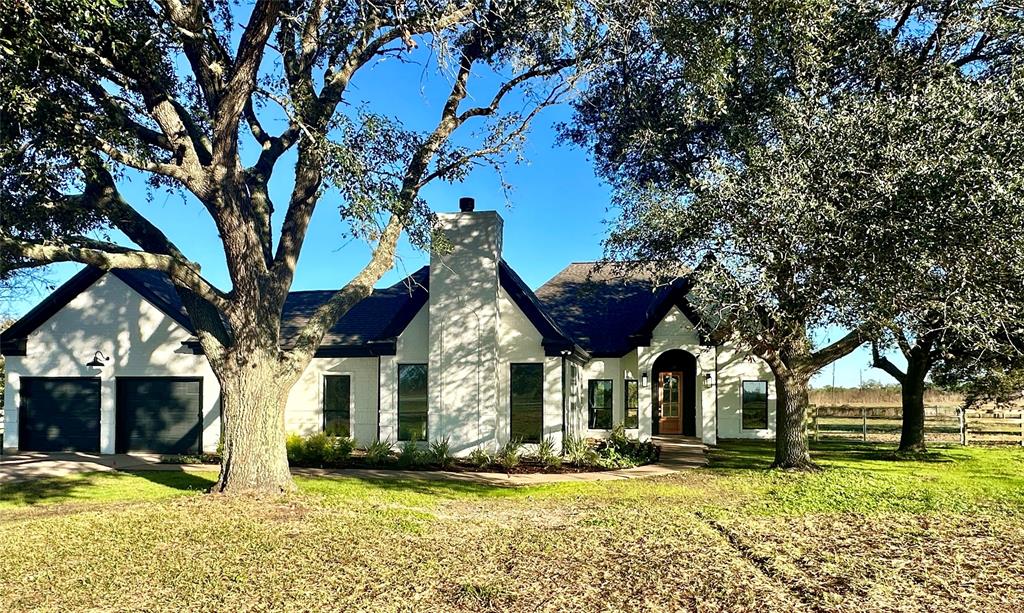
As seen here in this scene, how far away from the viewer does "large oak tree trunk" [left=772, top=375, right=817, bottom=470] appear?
15758mm

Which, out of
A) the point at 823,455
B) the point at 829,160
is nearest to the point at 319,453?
the point at 829,160

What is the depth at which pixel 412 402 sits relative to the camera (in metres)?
19.0

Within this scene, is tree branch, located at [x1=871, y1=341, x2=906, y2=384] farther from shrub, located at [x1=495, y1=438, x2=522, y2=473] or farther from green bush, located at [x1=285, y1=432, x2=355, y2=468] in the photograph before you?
green bush, located at [x1=285, y1=432, x2=355, y2=468]

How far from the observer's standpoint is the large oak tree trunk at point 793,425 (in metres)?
15.8

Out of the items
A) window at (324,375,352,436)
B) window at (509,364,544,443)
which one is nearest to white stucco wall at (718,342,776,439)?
window at (509,364,544,443)

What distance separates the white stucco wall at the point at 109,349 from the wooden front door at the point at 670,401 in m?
14.4

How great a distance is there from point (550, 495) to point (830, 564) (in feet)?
18.4

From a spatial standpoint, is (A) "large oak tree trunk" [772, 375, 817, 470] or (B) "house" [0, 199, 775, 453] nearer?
(A) "large oak tree trunk" [772, 375, 817, 470]

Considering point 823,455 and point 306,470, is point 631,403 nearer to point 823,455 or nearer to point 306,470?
point 823,455

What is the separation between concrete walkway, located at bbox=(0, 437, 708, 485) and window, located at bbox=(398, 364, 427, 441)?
107 inches

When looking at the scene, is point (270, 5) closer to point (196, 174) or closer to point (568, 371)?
point (196, 174)

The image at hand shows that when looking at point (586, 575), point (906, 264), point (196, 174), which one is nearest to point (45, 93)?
point (196, 174)

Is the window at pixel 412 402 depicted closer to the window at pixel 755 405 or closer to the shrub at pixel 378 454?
the shrub at pixel 378 454

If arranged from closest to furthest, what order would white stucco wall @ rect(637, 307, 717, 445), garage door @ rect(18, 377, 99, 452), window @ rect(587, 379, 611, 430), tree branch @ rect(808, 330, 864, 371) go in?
tree branch @ rect(808, 330, 864, 371) → garage door @ rect(18, 377, 99, 452) → white stucco wall @ rect(637, 307, 717, 445) → window @ rect(587, 379, 611, 430)
